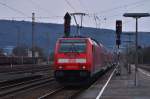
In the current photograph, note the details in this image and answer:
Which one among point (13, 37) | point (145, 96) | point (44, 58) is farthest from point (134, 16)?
point (44, 58)

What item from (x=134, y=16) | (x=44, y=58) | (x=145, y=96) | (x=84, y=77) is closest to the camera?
(x=145, y=96)

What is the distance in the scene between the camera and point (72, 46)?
3148 cm

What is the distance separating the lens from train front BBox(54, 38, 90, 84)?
1207 inches

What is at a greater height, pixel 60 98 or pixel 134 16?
pixel 134 16

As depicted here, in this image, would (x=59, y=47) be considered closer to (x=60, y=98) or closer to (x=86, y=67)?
(x=86, y=67)

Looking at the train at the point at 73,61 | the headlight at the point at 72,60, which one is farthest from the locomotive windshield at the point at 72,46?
the headlight at the point at 72,60

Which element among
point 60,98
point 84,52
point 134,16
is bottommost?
point 60,98

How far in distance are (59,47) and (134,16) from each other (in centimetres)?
529

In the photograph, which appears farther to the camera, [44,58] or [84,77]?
[44,58]

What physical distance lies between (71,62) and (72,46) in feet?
3.84

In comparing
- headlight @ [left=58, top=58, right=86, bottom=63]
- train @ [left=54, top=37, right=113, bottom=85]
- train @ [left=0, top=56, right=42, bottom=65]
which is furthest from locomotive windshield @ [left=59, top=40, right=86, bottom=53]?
train @ [left=0, top=56, right=42, bottom=65]

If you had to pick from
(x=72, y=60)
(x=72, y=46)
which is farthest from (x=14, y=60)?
(x=72, y=60)

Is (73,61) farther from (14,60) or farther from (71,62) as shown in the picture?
(14,60)

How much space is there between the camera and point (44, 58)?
134m
